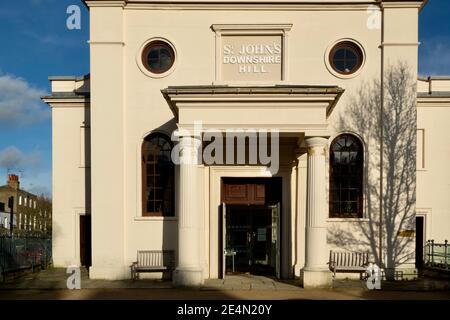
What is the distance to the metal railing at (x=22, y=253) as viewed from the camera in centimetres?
1512

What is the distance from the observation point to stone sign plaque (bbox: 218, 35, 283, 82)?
50.6 feet

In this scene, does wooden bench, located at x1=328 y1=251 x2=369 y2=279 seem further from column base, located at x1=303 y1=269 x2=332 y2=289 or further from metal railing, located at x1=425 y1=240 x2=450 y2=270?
metal railing, located at x1=425 y1=240 x2=450 y2=270

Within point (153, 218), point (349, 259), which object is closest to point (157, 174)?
point (153, 218)

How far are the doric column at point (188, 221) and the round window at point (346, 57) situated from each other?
539 centimetres

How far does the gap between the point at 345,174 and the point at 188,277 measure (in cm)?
610

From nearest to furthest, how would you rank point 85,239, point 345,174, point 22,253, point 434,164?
1. point 345,174
2. point 22,253
3. point 85,239
4. point 434,164

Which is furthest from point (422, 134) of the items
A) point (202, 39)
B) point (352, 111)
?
point (202, 39)

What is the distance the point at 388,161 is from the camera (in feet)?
50.1

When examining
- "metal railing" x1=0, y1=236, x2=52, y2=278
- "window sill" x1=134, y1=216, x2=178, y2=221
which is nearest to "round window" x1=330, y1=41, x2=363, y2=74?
"window sill" x1=134, y1=216, x2=178, y2=221

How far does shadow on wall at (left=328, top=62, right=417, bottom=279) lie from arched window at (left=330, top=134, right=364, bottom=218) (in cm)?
29

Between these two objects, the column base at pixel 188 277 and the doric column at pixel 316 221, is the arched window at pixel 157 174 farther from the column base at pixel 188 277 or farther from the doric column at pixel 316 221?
the doric column at pixel 316 221

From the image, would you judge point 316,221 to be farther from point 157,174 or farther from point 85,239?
point 85,239
